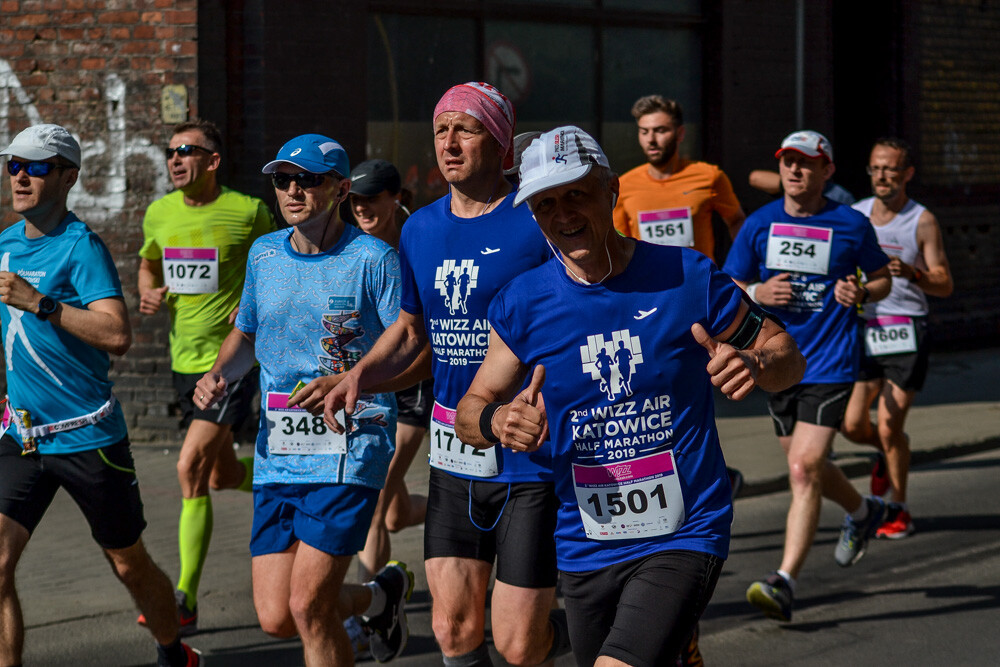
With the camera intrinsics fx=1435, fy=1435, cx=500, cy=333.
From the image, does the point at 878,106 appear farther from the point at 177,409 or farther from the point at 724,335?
the point at 724,335

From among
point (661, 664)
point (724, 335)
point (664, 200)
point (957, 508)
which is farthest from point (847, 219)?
point (661, 664)

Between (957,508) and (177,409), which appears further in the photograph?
(177,409)

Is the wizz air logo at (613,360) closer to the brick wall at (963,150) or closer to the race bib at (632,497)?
the race bib at (632,497)

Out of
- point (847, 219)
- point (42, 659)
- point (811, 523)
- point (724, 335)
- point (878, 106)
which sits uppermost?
point (878, 106)

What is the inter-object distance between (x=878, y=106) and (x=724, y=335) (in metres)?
12.4

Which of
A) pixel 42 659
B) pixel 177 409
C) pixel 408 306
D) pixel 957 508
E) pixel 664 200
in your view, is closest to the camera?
pixel 408 306

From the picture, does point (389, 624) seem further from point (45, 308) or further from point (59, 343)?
point (45, 308)

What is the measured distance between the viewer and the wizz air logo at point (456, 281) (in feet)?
15.7

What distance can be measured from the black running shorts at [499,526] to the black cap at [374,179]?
222 cm

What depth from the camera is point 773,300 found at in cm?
689

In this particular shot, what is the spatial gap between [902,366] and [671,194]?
186 cm

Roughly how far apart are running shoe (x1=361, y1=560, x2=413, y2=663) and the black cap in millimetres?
1916

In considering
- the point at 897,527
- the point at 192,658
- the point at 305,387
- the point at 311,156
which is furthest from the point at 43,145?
the point at 897,527

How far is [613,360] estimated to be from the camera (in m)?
3.85
